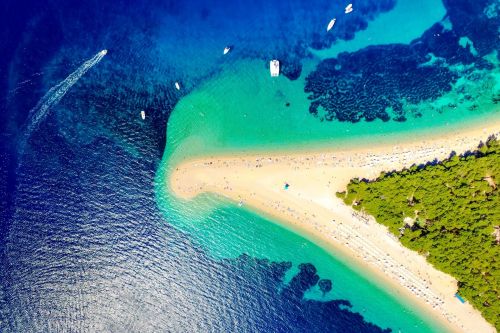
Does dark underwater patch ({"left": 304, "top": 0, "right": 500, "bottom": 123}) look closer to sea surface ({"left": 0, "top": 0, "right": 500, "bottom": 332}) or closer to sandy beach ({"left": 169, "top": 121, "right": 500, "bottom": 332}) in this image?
sea surface ({"left": 0, "top": 0, "right": 500, "bottom": 332})

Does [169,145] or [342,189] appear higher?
[342,189]

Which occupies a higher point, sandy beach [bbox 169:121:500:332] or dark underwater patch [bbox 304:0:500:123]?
dark underwater patch [bbox 304:0:500:123]

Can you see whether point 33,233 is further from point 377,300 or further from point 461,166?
point 461,166

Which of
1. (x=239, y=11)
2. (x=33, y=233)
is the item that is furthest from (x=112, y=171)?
(x=239, y=11)

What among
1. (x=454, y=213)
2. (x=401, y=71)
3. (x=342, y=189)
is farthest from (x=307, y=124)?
(x=454, y=213)

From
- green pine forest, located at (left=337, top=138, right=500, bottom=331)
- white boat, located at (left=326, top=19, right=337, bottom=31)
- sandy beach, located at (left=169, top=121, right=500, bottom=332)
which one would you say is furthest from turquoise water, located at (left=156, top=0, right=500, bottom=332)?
green pine forest, located at (left=337, top=138, right=500, bottom=331)

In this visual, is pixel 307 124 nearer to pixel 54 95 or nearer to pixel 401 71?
pixel 401 71
